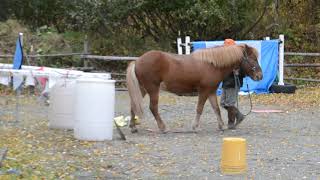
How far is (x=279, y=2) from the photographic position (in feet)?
82.9

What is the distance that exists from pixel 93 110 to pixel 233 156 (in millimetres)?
3084

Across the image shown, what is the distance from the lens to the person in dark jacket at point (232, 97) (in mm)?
11664

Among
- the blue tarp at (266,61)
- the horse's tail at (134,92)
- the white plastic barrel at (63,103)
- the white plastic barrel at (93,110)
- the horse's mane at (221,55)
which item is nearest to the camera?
the white plastic barrel at (93,110)

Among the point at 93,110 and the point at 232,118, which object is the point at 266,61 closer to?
the point at 232,118

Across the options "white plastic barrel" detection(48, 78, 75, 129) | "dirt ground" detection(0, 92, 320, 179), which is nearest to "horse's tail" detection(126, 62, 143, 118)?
"dirt ground" detection(0, 92, 320, 179)

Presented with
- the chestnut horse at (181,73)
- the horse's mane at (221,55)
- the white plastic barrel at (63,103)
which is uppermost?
the horse's mane at (221,55)

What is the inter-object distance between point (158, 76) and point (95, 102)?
1.75m

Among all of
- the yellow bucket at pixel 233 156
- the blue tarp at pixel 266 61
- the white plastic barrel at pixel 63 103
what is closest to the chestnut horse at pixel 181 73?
the white plastic barrel at pixel 63 103

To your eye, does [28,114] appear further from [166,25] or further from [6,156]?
[166,25]

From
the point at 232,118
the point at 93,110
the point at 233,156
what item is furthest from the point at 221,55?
the point at 233,156

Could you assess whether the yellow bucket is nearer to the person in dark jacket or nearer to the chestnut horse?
the chestnut horse

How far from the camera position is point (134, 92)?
36.0 ft

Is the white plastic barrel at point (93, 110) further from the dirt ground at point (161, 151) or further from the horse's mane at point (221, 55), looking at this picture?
the horse's mane at point (221, 55)

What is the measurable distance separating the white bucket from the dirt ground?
9.4 inches
